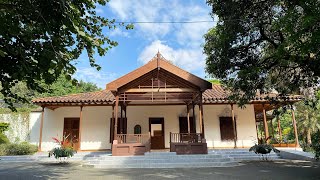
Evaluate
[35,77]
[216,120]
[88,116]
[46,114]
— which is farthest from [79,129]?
[35,77]

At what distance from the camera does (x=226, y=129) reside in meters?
16.8

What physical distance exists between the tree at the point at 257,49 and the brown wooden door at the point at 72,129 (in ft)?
35.3

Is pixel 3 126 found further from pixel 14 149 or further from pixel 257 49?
pixel 257 49

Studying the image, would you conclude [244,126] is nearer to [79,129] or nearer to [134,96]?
[134,96]

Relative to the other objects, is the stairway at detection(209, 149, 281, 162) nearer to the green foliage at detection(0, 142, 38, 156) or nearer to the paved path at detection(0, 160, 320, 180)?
the paved path at detection(0, 160, 320, 180)

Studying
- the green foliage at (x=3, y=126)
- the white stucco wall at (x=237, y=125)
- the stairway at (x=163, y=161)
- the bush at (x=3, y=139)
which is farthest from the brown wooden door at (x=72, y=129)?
the white stucco wall at (x=237, y=125)

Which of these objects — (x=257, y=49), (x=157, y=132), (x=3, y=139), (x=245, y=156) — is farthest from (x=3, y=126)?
(x=257, y=49)

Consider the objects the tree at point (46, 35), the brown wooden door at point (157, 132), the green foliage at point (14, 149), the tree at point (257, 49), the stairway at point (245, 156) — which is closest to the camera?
the tree at point (46, 35)

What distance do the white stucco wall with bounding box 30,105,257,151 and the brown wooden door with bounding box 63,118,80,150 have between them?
26cm

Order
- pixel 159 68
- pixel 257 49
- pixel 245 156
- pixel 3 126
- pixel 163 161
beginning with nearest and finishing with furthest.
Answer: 1. pixel 257 49
2. pixel 163 161
3. pixel 159 68
4. pixel 245 156
5. pixel 3 126

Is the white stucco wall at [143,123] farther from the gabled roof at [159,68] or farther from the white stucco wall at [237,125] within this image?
the gabled roof at [159,68]

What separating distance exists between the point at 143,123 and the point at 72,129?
4.63m

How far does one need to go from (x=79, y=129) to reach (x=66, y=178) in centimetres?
909

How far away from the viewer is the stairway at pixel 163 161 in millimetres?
10539
